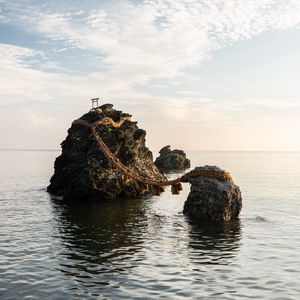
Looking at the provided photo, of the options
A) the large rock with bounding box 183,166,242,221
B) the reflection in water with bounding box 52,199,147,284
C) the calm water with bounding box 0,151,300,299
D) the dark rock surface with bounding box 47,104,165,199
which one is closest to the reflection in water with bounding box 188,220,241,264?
the calm water with bounding box 0,151,300,299

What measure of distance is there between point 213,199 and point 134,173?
14.2 meters

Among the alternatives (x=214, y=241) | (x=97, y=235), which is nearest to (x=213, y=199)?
(x=214, y=241)

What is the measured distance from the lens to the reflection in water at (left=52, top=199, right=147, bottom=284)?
70.2ft

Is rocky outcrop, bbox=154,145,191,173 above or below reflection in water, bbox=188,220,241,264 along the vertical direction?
above

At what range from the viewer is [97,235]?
94.6 feet

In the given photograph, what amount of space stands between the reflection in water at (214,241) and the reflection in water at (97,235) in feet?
13.3

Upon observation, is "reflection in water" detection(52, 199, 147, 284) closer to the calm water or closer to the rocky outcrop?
the calm water

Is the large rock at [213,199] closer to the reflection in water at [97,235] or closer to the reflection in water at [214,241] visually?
the reflection in water at [214,241]

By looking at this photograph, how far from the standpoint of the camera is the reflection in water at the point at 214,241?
23625 mm

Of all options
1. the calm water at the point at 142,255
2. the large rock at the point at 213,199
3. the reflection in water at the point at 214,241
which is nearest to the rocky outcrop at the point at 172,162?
the calm water at the point at 142,255

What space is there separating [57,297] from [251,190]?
165 ft

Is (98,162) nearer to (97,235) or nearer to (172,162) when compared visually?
(97,235)

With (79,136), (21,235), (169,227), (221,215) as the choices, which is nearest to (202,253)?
(169,227)

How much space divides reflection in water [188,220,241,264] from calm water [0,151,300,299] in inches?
2.7
